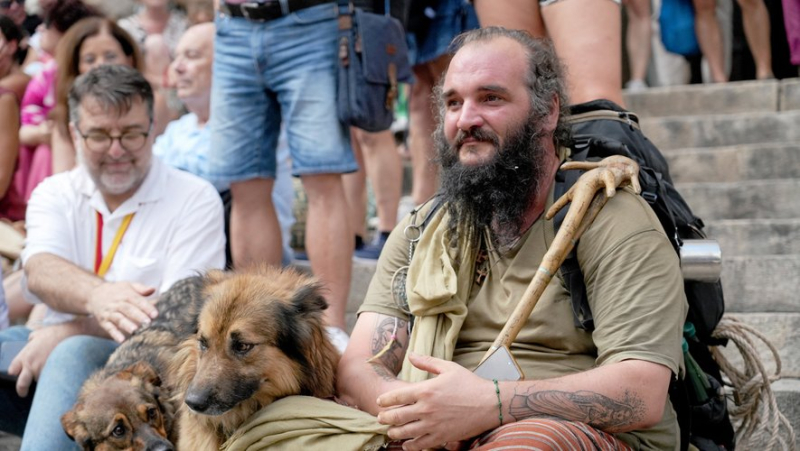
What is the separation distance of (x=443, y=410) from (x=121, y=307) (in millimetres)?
1682

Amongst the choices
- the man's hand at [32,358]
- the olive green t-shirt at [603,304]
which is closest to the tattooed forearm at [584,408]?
the olive green t-shirt at [603,304]

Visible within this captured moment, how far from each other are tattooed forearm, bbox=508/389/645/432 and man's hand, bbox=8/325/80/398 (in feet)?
7.16

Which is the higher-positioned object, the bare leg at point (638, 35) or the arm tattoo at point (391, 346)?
the bare leg at point (638, 35)

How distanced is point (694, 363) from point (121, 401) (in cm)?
190

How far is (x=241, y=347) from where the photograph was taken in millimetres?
3115

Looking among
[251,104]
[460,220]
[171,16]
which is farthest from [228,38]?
[171,16]

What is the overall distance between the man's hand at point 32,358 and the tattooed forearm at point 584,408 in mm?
2181

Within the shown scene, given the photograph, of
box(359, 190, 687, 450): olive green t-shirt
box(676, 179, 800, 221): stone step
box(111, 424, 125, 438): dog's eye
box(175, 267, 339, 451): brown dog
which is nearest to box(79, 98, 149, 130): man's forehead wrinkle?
box(175, 267, 339, 451): brown dog

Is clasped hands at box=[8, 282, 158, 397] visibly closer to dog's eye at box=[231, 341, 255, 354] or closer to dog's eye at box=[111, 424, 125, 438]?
dog's eye at box=[111, 424, 125, 438]

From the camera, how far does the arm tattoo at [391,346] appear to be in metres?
3.27

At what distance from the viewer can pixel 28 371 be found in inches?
158

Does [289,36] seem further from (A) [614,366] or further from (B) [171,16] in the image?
(B) [171,16]

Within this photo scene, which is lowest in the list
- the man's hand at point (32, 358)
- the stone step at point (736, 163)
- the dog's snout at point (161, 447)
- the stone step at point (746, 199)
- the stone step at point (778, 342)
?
the stone step at point (778, 342)

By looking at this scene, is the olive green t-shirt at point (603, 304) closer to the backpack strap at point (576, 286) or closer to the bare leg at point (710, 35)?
the backpack strap at point (576, 286)
